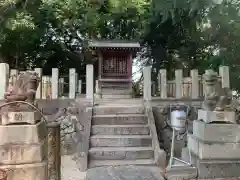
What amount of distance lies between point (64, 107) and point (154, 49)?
1006cm

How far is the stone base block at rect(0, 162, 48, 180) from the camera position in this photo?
3735 mm

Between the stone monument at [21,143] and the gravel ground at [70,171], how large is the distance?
1629 millimetres

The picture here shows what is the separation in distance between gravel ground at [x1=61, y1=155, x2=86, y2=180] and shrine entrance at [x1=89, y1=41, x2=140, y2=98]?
21.9ft

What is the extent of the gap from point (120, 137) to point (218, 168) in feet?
8.99

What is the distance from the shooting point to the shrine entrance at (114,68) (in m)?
13.4

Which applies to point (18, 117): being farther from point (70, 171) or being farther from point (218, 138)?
point (218, 138)

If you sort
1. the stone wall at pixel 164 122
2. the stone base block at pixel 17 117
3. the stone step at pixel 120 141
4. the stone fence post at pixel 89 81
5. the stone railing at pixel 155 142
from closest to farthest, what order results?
1. the stone base block at pixel 17 117
2. the stone railing at pixel 155 142
3. the stone step at pixel 120 141
4. the stone wall at pixel 164 122
5. the stone fence post at pixel 89 81

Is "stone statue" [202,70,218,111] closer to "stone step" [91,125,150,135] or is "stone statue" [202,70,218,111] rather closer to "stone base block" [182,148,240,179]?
"stone base block" [182,148,240,179]

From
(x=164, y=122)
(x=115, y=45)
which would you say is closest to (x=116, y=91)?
(x=115, y=45)

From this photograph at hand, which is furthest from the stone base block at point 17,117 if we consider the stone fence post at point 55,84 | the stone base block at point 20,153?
the stone fence post at point 55,84

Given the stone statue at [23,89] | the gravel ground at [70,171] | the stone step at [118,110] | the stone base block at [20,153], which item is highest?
the stone statue at [23,89]

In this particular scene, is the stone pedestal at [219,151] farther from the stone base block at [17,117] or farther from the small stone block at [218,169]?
the stone base block at [17,117]

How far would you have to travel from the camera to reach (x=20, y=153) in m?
3.79

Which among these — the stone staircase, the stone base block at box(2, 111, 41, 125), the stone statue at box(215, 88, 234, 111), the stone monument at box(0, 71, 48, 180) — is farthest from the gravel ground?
the stone statue at box(215, 88, 234, 111)
